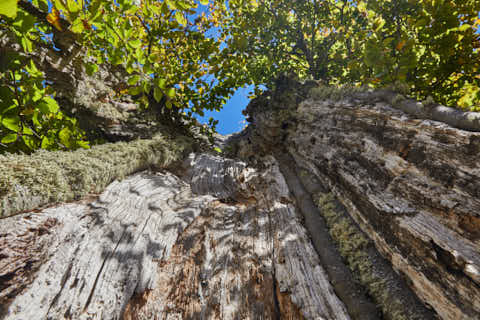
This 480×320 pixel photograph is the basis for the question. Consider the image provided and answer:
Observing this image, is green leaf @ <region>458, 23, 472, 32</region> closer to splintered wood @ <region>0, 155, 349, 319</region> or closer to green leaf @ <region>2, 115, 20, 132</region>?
splintered wood @ <region>0, 155, 349, 319</region>

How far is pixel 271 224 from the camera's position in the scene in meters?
3.20

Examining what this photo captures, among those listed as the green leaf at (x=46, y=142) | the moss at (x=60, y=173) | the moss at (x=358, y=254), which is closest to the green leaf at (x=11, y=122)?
the moss at (x=60, y=173)

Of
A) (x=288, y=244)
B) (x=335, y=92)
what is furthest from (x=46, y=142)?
(x=335, y=92)

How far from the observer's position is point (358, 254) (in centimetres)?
256

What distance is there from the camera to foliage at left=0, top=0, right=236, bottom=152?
1.50 meters

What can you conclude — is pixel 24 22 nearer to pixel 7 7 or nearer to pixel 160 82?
pixel 7 7

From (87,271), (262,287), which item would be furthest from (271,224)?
(87,271)

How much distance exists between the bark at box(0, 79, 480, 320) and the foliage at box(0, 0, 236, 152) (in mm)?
1051

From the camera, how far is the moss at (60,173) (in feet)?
5.94

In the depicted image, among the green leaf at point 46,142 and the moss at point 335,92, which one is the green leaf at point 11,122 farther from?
the moss at point 335,92

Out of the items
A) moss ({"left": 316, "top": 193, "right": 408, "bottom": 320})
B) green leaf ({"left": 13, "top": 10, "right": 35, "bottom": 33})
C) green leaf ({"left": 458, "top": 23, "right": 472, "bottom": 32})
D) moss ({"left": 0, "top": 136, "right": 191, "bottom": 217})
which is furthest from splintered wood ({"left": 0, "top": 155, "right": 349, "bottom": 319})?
green leaf ({"left": 458, "top": 23, "right": 472, "bottom": 32})

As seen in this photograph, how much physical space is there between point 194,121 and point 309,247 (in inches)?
193

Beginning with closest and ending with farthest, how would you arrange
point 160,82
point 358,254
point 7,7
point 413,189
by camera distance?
point 7,7 → point 160,82 → point 413,189 → point 358,254

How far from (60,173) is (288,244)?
303cm
